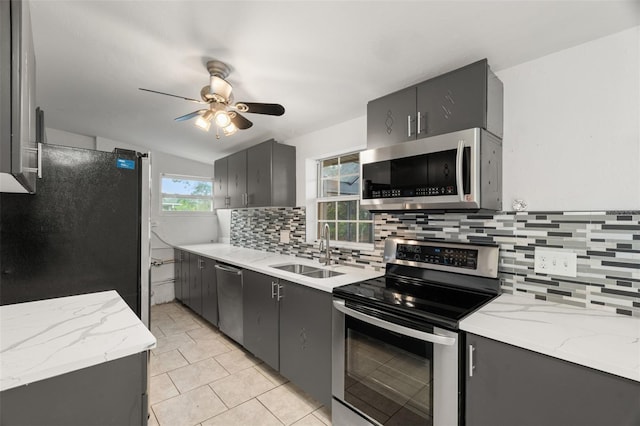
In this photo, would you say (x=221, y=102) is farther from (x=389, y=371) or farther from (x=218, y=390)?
(x=218, y=390)

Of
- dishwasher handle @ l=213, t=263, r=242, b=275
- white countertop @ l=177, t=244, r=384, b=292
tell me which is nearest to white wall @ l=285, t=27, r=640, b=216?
white countertop @ l=177, t=244, r=384, b=292

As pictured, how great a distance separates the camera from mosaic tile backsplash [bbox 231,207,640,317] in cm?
130

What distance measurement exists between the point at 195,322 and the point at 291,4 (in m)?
3.45

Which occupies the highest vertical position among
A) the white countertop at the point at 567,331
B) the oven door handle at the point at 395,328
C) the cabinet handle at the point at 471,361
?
the white countertop at the point at 567,331

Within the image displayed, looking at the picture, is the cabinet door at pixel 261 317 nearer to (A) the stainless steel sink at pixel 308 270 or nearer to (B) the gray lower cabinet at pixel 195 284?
(A) the stainless steel sink at pixel 308 270

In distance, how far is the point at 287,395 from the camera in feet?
6.82

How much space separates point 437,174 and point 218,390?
216 centimetres

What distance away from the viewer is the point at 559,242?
1.47 m

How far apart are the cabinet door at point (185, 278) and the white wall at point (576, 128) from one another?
3620mm

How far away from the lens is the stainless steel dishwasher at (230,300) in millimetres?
2664

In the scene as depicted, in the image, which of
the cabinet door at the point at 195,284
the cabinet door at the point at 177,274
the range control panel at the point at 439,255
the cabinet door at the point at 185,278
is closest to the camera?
the range control panel at the point at 439,255

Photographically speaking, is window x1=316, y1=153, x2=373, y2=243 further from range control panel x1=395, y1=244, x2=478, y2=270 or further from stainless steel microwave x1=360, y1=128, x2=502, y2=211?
stainless steel microwave x1=360, y1=128, x2=502, y2=211

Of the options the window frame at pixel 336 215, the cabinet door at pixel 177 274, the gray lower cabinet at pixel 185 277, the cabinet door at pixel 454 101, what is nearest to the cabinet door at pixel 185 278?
the gray lower cabinet at pixel 185 277

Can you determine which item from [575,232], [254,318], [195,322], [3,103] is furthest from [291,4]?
[195,322]
